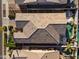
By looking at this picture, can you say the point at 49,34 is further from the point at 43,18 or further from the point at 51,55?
the point at 51,55

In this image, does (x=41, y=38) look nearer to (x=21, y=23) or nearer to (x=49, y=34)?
(x=49, y=34)

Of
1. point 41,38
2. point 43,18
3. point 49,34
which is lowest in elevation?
point 41,38

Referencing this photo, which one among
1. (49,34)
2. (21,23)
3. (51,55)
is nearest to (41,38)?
(49,34)

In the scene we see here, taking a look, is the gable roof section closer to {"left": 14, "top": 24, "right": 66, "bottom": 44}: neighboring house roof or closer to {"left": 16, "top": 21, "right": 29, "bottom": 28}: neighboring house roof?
{"left": 14, "top": 24, "right": 66, "bottom": 44}: neighboring house roof

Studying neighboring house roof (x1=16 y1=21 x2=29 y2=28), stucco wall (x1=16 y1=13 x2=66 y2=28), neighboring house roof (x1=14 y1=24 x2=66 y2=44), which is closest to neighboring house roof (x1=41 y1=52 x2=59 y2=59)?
neighboring house roof (x1=14 y1=24 x2=66 y2=44)

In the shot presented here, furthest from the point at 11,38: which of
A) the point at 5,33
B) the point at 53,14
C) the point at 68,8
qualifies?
the point at 68,8

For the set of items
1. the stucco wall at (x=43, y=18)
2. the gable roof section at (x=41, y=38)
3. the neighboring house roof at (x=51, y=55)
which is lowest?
the neighboring house roof at (x=51, y=55)

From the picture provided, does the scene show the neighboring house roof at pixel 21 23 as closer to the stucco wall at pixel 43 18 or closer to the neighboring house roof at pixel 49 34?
the stucco wall at pixel 43 18

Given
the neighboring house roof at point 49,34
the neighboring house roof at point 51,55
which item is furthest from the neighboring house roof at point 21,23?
the neighboring house roof at point 51,55

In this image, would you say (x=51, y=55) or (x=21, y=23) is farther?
(x=21, y=23)

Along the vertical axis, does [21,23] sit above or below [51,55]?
above

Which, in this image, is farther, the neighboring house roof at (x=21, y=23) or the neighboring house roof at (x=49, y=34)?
the neighboring house roof at (x=21, y=23)
